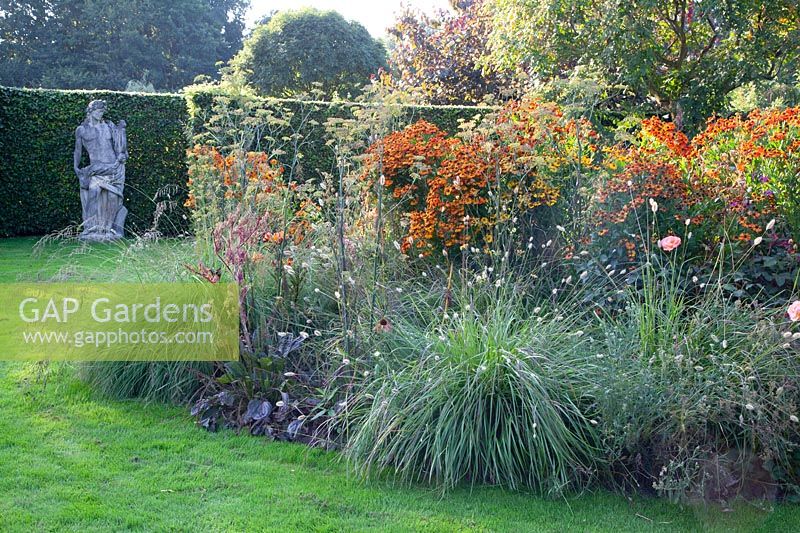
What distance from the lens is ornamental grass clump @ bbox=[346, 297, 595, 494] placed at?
3.23 meters

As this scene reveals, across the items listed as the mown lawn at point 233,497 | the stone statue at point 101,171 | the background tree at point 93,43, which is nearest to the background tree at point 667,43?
the stone statue at point 101,171

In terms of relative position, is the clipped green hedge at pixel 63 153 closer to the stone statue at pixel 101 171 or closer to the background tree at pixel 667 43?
the stone statue at pixel 101 171

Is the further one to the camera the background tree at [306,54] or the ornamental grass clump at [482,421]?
the background tree at [306,54]

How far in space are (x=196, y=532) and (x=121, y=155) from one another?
870 centimetres

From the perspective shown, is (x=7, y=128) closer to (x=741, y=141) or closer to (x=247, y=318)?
(x=247, y=318)

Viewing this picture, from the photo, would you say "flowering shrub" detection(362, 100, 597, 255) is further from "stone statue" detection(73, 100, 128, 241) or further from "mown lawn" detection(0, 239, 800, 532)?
"stone statue" detection(73, 100, 128, 241)

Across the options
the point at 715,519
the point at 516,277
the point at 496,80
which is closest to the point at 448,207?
the point at 516,277

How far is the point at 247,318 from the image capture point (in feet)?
14.3

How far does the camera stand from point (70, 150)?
11.2 meters

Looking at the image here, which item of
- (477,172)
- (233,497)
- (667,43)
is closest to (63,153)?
(477,172)

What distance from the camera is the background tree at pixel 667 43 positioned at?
9.64m

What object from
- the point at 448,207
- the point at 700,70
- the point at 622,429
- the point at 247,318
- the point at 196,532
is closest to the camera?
the point at 196,532

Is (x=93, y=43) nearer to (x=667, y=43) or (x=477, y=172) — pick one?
(x=667, y=43)

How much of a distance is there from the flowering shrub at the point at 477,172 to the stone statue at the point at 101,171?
6.27 m
